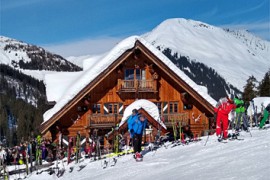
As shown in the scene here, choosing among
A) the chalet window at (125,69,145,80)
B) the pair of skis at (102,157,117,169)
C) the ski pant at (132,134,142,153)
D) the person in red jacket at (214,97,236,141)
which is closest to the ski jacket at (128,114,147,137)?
the ski pant at (132,134,142,153)

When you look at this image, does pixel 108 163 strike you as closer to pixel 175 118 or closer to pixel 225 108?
pixel 225 108

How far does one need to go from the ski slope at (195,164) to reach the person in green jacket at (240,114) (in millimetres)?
1029

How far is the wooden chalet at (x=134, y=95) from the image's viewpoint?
2781 centimetres

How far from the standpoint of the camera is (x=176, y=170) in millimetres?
11148

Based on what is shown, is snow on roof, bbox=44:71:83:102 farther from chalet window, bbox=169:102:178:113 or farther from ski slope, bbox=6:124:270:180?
ski slope, bbox=6:124:270:180

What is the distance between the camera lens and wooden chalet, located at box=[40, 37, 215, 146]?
27.8m

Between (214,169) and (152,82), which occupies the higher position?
(152,82)

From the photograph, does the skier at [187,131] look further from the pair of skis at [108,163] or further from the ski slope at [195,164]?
the pair of skis at [108,163]

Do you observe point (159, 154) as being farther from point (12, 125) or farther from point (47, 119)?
point (12, 125)

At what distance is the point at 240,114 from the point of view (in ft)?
59.7

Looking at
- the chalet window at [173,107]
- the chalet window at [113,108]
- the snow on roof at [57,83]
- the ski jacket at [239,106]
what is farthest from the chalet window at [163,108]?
the ski jacket at [239,106]

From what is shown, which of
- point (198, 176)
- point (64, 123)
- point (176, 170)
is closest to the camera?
point (198, 176)

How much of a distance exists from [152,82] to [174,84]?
1470 mm

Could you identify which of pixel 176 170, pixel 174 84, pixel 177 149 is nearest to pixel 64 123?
pixel 174 84
